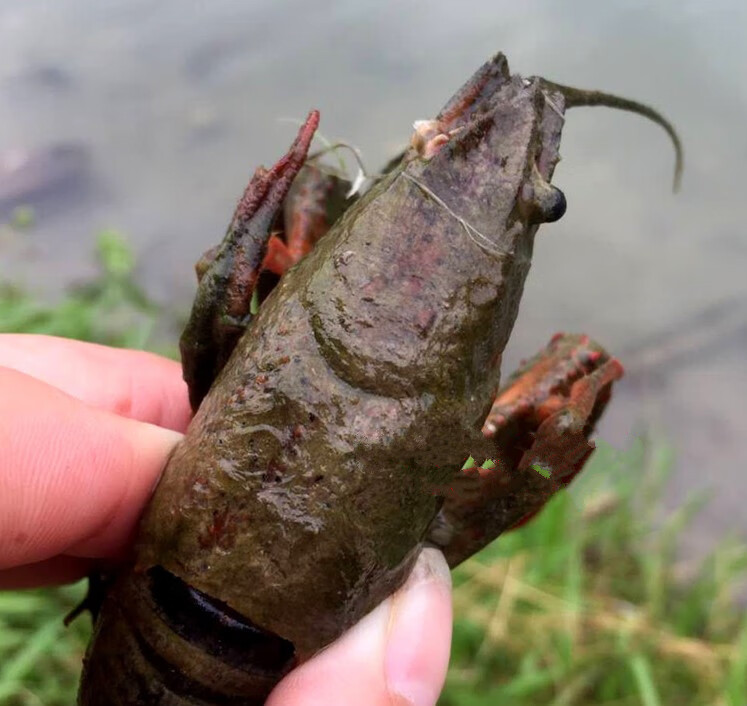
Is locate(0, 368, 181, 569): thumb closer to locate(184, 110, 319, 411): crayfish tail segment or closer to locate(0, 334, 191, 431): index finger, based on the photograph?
locate(184, 110, 319, 411): crayfish tail segment

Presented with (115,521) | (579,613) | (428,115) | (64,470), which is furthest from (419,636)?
(428,115)

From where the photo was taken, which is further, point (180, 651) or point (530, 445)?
point (530, 445)

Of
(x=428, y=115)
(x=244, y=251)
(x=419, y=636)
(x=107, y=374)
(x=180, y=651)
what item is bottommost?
(x=180, y=651)

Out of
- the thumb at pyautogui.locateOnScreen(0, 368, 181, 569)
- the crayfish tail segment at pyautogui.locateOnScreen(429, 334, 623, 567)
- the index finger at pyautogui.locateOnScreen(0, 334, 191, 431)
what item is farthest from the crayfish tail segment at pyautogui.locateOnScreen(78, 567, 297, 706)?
the index finger at pyautogui.locateOnScreen(0, 334, 191, 431)

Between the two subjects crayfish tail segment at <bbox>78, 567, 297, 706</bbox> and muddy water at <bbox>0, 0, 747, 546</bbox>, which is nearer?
crayfish tail segment at <bbox>78, 567, 297, 706</bbox>

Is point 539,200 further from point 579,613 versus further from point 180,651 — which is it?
point 579,613
